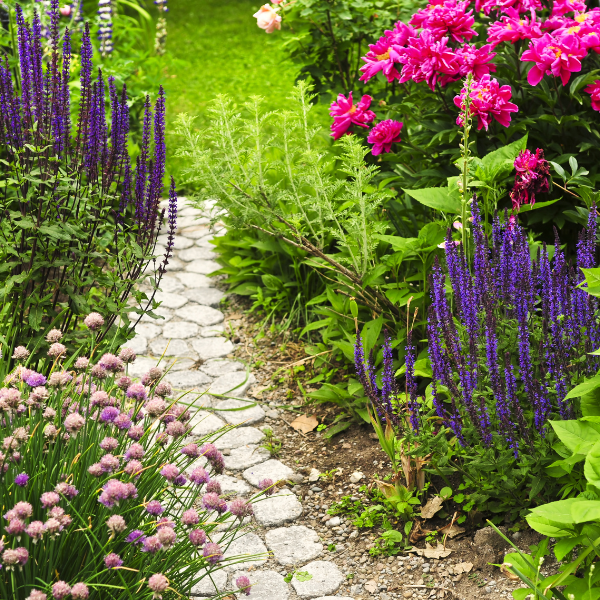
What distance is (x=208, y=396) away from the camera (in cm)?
340

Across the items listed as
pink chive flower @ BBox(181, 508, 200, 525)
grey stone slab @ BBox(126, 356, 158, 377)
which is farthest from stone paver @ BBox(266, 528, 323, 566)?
grey stone slab @ BBox(126, 356, 158, 377)

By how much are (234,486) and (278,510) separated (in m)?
0.23

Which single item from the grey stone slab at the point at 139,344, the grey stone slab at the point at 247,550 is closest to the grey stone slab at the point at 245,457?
the grey stone slab at the point at 247,550

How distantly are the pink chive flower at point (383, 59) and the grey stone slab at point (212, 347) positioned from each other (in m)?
1.62

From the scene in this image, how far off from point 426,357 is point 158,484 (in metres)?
1.44

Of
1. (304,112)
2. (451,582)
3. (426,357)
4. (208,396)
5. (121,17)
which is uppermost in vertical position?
(121,17)

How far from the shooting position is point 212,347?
3.82 meters

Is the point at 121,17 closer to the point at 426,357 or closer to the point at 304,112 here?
the point at 304,112

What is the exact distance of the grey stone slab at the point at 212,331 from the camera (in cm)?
393

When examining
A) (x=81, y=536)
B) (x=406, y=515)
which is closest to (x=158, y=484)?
(x=81, y=536)

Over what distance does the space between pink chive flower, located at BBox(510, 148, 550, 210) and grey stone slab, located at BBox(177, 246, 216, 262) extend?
2478 mm

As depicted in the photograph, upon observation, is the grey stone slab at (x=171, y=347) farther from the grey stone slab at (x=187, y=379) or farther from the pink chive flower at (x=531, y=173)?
the pink chive flower at (x=531, y=173)

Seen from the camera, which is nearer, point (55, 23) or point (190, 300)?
point (55, 23)

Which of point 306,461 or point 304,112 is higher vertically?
point 304,112
